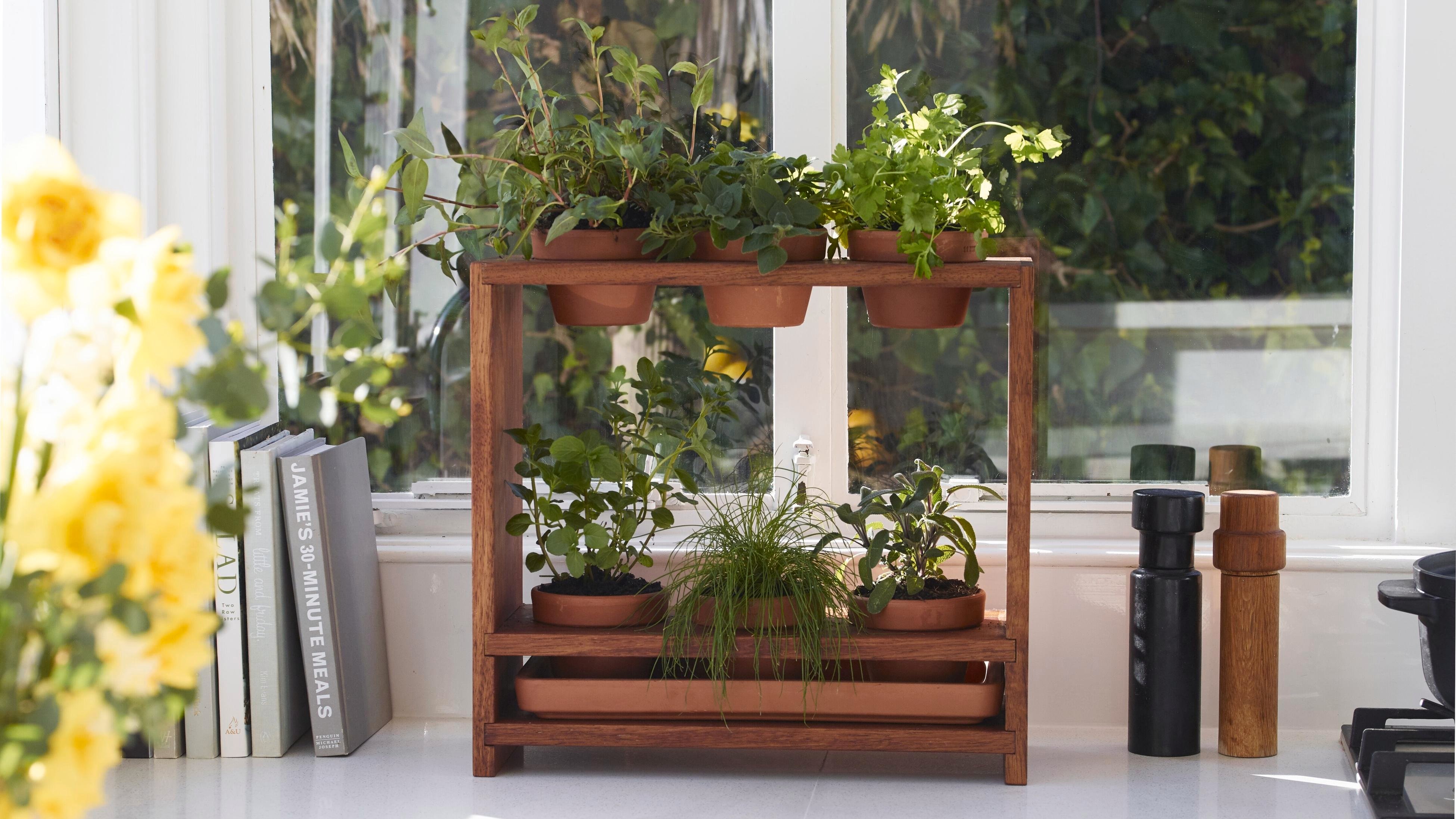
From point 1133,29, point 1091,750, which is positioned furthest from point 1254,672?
point 1133,29

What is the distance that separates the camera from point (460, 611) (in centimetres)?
167

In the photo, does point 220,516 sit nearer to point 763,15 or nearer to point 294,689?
point 294,689

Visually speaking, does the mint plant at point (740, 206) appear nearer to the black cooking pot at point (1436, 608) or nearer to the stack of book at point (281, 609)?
the stack of book at point (281, 609)

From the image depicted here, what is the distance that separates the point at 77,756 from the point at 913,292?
3.61 ft

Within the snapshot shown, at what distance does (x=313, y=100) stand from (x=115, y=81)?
24cm

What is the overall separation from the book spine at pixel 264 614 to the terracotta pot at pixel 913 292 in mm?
690

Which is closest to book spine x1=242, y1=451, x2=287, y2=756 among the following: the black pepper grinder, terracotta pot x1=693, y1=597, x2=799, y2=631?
terracotta pot x1=693, y1=597, x2=799, y2=631

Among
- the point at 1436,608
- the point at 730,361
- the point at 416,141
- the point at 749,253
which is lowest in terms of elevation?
the point at 1436,608

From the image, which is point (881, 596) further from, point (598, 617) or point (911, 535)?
point (598, 617)

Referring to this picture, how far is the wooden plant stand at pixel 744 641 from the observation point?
1353mm

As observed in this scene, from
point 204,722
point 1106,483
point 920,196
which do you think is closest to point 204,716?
point 204,722

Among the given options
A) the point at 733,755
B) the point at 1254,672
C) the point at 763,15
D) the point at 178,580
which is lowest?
the point at 733,755

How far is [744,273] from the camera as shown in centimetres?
135

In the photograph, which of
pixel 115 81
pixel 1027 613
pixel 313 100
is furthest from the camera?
pixel 313 100
